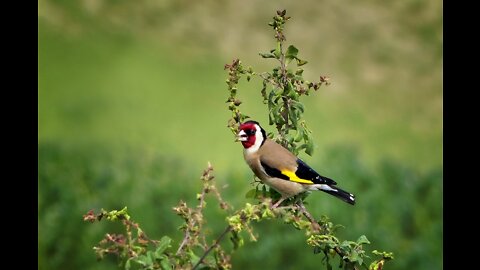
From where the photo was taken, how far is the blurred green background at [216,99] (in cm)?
386

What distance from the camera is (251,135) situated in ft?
5.58

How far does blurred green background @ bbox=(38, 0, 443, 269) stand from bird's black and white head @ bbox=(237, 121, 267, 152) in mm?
1914

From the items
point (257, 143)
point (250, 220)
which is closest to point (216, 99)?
point (257, 143)

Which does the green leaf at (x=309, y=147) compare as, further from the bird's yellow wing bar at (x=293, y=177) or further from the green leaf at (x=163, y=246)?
the green leaf at (x=163, y=246)

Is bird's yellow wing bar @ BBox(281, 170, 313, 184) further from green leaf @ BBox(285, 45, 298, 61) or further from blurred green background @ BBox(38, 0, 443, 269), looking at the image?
blurred green background @ BBox(38, 0, 443, 269)

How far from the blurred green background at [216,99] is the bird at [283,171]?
1.91 m

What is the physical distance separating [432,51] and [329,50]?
62cm

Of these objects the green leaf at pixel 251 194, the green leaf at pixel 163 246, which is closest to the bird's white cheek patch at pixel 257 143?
the green leaf at pixel 251 194

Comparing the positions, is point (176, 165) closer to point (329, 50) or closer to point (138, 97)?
point (138, 97)

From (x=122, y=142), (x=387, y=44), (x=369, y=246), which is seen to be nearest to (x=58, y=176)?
(x=122, y=142)

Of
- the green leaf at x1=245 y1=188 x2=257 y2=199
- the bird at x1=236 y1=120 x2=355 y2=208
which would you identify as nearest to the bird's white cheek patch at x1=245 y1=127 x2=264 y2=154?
the bird at x1=236 y1=120 x2=355 y2=208

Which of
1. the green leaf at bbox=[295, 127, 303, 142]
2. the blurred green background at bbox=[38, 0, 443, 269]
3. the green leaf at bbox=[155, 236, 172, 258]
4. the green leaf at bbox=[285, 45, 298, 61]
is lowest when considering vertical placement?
the green leaf at bbox=[155, 236, 172, 258]

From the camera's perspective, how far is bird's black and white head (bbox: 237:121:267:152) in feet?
5.47

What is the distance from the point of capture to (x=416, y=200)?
3.95 m
